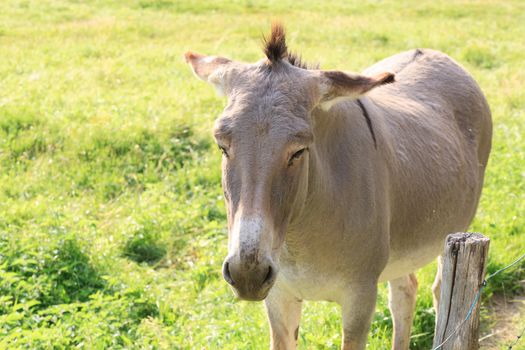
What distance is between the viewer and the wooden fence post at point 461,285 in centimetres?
257

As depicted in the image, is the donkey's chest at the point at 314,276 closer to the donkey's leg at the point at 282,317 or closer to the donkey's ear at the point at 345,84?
the donkey's leg at the point at 282,317

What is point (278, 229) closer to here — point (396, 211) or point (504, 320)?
point (396, 211)

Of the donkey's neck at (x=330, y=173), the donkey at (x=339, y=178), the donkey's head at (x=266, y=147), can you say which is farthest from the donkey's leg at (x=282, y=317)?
the donkey's head at (x=266, y=147)

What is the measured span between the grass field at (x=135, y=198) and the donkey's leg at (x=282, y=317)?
1.51 ft

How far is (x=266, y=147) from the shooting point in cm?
275

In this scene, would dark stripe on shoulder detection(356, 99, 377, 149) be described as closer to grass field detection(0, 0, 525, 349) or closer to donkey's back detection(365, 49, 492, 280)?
donkey's back detection(365, 49, 492, 280)

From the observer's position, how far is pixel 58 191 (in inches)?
280

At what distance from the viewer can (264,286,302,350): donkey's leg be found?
379 centimetres

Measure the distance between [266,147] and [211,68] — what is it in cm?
86

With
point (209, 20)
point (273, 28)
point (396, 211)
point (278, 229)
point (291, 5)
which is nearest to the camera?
point (278, 229)

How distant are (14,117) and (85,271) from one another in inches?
152

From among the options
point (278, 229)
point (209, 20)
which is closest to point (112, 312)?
point (278, 229)

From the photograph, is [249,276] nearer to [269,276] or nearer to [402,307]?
[269,276]

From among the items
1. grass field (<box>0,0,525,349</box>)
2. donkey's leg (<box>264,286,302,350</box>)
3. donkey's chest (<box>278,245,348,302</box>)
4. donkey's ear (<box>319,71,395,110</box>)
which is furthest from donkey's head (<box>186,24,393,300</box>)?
grass field (<box>0,0,525,349</box>)
